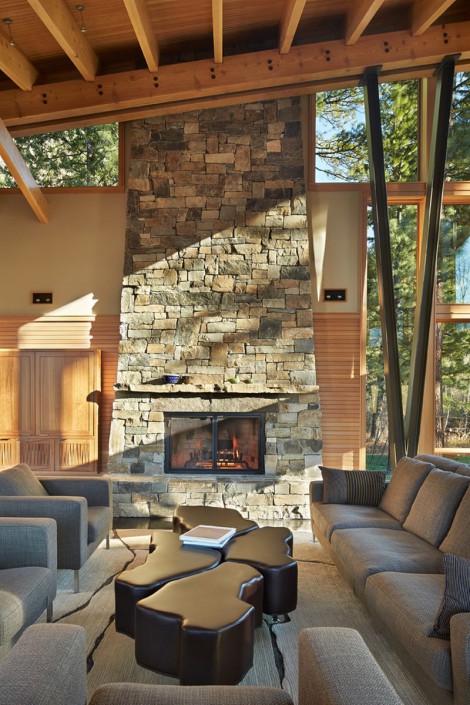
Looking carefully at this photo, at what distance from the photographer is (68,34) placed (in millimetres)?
5289

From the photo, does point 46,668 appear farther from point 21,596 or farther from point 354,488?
point 354,488

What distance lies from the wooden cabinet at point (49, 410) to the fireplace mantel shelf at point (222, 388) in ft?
2.30

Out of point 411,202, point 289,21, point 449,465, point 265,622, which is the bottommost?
point 265,622

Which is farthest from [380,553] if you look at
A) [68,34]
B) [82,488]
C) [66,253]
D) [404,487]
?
[66,253]

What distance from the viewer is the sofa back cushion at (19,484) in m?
4.14

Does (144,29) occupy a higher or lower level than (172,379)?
higher

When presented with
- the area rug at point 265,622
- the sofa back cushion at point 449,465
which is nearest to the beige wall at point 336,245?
the sofa back cushion at point 449,465

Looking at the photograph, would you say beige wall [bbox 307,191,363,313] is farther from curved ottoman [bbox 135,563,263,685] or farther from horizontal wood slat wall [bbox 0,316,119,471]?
curved ottoman [bbox 135,563,263,685]

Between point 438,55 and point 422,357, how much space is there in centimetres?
316

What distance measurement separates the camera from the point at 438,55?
6.14 meters

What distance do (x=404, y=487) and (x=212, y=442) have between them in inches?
109

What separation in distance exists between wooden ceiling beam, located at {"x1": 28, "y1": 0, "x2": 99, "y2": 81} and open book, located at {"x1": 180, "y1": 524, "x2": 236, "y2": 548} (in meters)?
4.21

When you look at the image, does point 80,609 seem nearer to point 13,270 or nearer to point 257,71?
point 13,270

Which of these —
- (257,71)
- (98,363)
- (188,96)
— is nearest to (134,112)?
(188,96)
